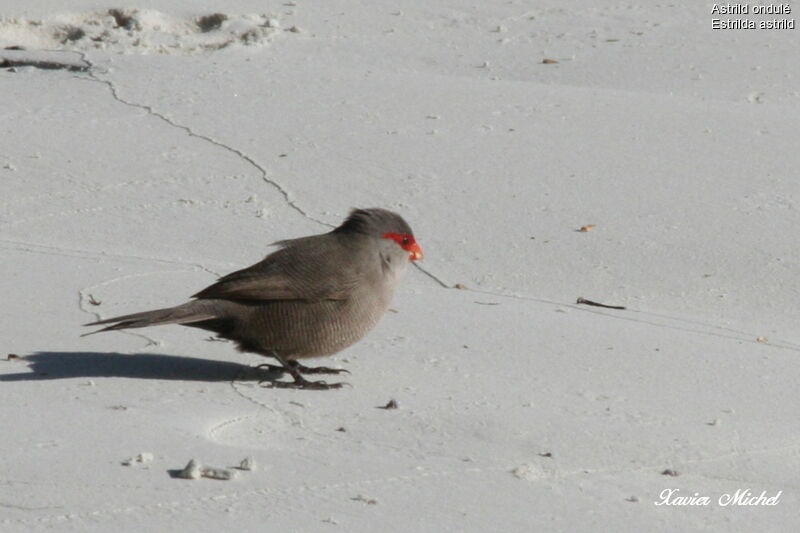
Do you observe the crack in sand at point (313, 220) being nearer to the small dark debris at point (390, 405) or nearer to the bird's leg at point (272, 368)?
the bird's leg at point (272, 368)

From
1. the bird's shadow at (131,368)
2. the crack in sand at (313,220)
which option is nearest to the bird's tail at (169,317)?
the bird's shadow at (131,368)

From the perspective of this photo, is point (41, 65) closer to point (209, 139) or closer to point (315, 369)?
point (209, 139)

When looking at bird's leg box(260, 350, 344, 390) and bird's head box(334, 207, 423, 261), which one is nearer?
bird's leg box(260, 350, 344, 390)

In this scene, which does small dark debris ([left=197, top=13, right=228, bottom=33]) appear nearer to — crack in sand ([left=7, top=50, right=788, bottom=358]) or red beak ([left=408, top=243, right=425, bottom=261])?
crack in sand ([left=7, top=50, right=788, bottom=358])

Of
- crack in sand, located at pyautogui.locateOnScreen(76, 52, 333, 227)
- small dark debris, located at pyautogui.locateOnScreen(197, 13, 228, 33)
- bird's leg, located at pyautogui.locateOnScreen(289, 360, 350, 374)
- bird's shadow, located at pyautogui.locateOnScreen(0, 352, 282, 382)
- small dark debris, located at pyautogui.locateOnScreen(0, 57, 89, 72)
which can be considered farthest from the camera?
small dark debris, located at pyautogui.locateOnScreen(197, 13, 228, 33)

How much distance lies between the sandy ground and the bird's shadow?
0.05 feet

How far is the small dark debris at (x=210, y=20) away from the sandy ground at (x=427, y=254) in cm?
2

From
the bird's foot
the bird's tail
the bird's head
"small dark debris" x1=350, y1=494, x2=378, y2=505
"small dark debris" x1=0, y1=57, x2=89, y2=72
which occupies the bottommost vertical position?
the bird's foot

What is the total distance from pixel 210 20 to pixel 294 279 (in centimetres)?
478

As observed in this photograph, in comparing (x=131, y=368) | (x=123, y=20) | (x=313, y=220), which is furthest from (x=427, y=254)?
(x=123, y=20)

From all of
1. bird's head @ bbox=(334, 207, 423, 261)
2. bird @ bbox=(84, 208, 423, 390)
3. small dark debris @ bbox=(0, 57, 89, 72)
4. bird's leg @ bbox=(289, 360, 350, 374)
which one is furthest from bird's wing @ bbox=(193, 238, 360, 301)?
small dark debris @ bbox=(0, 57, 89, 72)

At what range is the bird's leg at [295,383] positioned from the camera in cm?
468

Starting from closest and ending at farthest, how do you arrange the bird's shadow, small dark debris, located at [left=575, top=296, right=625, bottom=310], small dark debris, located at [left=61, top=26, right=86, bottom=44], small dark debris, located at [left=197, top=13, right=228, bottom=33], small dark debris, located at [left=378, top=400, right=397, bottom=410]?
small dark debris, located at [left=378, top=400, right=397, bottom=410], the bird's shadow, small dark debris, located at [left=575, top=296, right=625, bottom=310], small dark debris, located at [left=61, top=26, right=86, bottom=44], small dark debris, located at [left=197, top=13, right=228, bottom=33]

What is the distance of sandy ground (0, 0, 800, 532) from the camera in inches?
142
